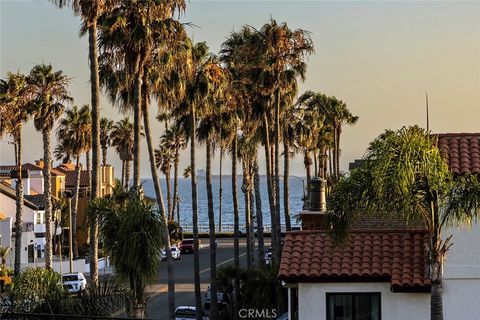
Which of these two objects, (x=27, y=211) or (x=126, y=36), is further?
(x=27, y=211)

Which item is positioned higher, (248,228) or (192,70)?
(192,70)

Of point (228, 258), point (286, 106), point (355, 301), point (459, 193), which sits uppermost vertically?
point (286, 106)

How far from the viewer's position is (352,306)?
79.0 feet

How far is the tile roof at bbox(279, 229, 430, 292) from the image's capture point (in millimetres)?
23625

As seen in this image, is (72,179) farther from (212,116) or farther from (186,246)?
(212,116)

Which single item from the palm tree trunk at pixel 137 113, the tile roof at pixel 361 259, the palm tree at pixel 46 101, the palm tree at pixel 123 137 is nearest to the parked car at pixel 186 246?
the palm tree at pixel 123 137

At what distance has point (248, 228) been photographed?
2608 inches

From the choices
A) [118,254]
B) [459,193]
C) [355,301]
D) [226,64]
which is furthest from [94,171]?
[226,64]

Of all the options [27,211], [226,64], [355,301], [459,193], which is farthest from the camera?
[27,211]

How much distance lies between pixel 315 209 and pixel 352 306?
6.10m

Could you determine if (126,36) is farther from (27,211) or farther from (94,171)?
(27,211)

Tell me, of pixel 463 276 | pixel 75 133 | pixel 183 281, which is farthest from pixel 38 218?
pixel 463 276

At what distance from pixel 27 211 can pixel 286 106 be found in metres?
36.2

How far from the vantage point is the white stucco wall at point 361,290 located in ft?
77.7
